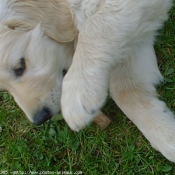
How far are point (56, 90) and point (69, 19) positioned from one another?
1.34 feet

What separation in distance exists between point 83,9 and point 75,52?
0.25 m

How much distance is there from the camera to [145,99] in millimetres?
2498

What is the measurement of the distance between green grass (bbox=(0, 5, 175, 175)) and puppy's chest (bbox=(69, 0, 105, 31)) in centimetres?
65

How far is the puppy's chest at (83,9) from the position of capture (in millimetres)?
2320

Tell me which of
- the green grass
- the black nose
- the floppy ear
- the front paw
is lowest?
the green grass

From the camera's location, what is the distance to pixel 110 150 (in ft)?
8.82

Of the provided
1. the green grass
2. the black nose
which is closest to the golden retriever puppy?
the black nose

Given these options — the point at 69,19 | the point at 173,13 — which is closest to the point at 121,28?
the point at 69,19

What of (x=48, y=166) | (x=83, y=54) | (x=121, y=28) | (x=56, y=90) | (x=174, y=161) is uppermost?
(x=121, y=28)

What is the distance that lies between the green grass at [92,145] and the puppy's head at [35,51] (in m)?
0.52

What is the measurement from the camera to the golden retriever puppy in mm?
2205

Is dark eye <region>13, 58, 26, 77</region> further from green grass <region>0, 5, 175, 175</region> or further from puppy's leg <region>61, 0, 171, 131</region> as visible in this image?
green grass <region>0, 5, 175, 175</region>

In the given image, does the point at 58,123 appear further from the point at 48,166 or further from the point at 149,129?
the point at 149,129

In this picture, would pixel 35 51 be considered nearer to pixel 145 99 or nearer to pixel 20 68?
pixel 20 68
